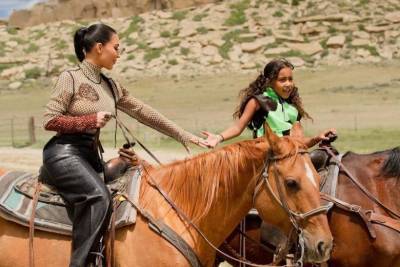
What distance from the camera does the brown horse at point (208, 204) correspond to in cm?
442

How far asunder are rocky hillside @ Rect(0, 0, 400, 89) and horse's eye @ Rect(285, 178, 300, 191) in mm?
41185

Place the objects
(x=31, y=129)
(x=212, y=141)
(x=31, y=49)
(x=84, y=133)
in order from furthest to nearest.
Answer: (x=31, y=49) < (x=31, y=129) < (x=212, y=141) < (x=84, y=133)

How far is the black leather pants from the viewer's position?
464cm

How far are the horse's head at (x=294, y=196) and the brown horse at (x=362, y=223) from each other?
1380 mm

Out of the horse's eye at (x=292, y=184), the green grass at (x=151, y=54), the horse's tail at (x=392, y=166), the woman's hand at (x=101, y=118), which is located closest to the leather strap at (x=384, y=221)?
the horse's tail at (x=392, y=166)

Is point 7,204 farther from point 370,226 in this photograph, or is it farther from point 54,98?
point 370,226

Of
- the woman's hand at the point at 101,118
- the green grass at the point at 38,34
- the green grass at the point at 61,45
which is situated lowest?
the green grass at the point at 38,34

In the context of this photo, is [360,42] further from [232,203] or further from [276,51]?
[232,203]

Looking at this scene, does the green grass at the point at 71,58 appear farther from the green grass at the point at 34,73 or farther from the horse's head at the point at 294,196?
the horse's head at the point at 294,196

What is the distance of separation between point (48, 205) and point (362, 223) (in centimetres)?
276

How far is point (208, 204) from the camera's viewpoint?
4781mm

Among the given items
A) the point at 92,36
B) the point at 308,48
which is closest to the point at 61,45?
the point at 308,48

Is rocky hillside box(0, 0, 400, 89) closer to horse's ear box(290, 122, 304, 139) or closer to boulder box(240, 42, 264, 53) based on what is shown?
boulder box(240, 42, 264, 53)

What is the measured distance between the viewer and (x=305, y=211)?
173 inches
